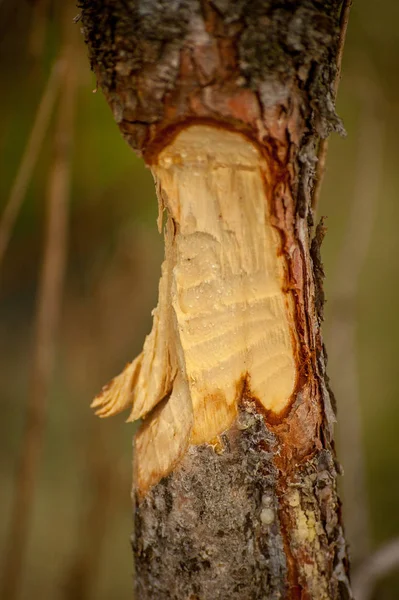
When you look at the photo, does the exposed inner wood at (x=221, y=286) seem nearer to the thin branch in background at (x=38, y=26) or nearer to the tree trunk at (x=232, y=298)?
the tree trunk at (x=232, y=298)

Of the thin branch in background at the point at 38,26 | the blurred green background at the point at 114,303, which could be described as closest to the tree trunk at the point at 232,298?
the thin branch in background at the point at 38,26

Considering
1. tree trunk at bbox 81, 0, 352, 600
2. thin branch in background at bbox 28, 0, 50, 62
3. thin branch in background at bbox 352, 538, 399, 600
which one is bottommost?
thin branch in background at bbox 352, 538, 399, 600

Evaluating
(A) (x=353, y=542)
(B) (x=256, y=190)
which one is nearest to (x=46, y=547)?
(A) (x=353, y=542)

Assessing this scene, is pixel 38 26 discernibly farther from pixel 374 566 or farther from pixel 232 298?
pixel 374 566

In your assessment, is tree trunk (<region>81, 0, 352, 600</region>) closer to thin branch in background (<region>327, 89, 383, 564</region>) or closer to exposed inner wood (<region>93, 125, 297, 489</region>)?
exposed inner wood (<region>93, 125, 297, 489</region>)

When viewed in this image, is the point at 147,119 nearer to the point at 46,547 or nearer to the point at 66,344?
the point at 66,344

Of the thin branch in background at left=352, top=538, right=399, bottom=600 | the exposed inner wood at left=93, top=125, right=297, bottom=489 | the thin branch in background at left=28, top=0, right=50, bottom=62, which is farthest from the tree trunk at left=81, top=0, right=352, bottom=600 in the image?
the thin branch in background at left=28, top=0, right=50, bottom=62

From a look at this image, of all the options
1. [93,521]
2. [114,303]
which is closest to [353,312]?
[114,303]

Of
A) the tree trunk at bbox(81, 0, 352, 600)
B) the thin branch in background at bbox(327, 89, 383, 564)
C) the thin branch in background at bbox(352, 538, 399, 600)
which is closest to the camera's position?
the tree trunk at bbox(81, 0, 352, 600)
